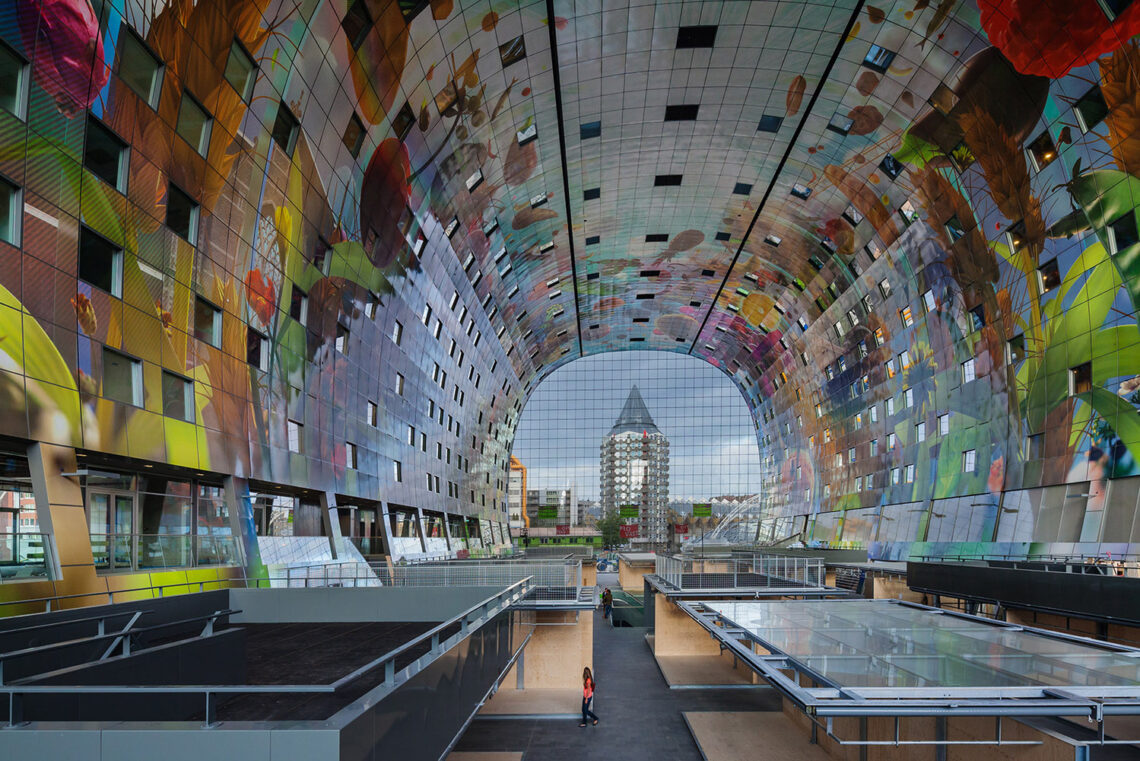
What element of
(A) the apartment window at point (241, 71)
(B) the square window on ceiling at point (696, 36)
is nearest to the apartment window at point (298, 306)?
(A) the apartment window at point (241, 71)

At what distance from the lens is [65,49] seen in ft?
45.6

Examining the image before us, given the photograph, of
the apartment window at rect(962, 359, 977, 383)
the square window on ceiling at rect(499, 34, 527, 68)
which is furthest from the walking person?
the apartment window at rect(962, 359, 977, 383)

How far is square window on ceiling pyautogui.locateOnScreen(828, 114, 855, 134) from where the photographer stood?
97.0 feet

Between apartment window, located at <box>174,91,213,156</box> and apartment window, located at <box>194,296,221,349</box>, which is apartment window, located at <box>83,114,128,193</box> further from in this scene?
apartment window, located at <box>194,296,221,349</box>

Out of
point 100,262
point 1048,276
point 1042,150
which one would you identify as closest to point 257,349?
point 100,262

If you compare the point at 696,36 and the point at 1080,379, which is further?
the point at 1080,379

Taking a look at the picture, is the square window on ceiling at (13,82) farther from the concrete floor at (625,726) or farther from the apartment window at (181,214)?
the concrete floor at (625,726)

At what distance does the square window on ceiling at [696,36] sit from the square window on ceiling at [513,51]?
4717 millimetres

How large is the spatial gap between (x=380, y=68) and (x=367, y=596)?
1369cm

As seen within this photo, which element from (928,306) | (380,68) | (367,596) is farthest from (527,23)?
(928,306)

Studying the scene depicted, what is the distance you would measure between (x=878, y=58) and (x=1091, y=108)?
20.6 ft

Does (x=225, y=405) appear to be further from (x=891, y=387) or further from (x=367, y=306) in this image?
(x=891, y=387)

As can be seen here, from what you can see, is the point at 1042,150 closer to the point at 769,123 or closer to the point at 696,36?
the point at 769,123

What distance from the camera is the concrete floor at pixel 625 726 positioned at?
19.1 metres
